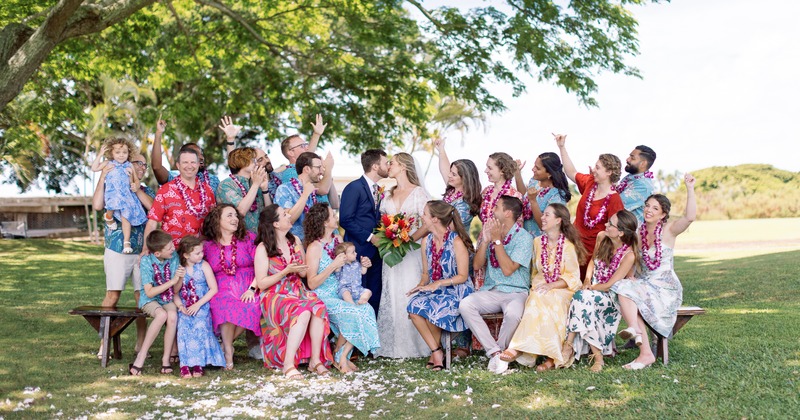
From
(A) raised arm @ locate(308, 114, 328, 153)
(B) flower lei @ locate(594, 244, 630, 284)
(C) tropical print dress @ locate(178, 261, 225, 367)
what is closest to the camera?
(B) flower lei @ locate(594, 244, 630, 284)

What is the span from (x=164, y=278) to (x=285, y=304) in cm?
118

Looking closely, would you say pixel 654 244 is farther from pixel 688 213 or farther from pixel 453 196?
pixel 453 196

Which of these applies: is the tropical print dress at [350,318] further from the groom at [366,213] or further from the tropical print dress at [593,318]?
the tropical print dress at [593,318]

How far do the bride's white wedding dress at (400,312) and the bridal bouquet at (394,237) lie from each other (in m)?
0.25

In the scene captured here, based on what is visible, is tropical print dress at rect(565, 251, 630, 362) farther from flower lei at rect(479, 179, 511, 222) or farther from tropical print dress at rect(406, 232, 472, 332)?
flower lei at rect(479, 179, 511, 222)

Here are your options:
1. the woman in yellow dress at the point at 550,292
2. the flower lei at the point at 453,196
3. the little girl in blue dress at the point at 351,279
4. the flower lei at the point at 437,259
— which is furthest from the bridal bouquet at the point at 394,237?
the woman in yellow dress at the point at 550,292

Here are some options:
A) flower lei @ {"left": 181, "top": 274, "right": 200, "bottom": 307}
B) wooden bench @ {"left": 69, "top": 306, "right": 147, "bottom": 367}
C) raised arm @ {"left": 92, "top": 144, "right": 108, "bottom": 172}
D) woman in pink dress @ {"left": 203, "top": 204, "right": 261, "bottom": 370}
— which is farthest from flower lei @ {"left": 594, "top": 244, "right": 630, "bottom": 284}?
raised arm @ {"left": 92, "top": 144, "right": 108, "bottom": 172}

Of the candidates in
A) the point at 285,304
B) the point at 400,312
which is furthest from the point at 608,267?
the point at 285,304

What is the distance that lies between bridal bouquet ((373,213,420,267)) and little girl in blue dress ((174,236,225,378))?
1664 mm

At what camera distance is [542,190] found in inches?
310

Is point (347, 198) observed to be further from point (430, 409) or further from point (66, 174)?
point (66, 174)

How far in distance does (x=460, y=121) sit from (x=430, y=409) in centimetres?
3005

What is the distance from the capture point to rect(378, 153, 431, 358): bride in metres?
7.70

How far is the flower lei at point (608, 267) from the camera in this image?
Result: 6930 mm
